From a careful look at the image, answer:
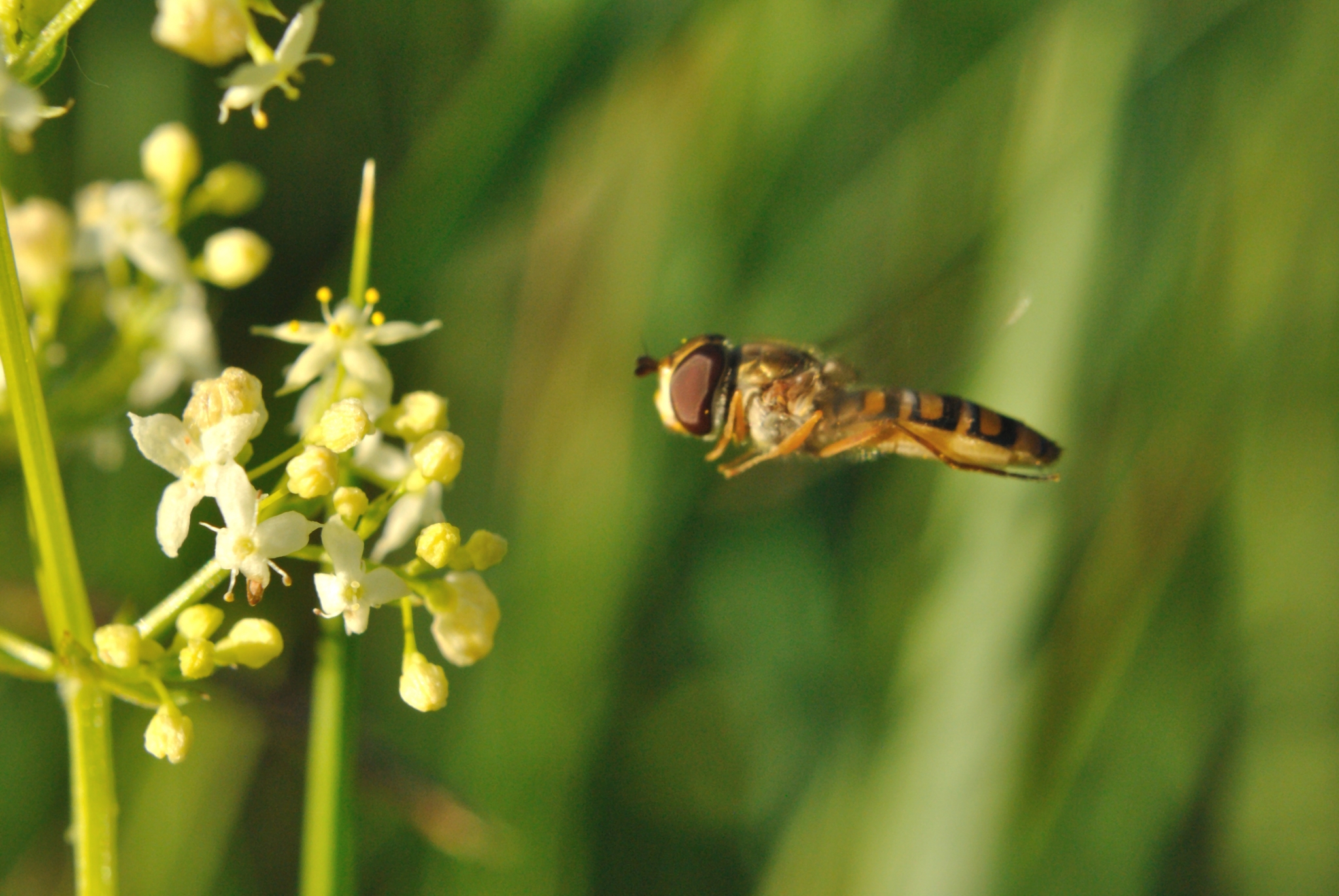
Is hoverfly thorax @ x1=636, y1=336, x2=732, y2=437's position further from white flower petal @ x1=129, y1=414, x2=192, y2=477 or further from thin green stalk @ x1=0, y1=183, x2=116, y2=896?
thin green stalk @ x1=0, y1=183, x2=116, y2=896

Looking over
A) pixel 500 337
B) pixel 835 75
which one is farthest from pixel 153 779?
pixel 835 75

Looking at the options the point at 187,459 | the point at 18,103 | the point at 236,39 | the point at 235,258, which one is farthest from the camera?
the point at 235,258

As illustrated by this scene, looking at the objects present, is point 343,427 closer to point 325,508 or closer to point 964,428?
point 325,508

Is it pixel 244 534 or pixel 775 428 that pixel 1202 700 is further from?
pixel 244 534

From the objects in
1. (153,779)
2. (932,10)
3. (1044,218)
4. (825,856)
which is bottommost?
(153,779)

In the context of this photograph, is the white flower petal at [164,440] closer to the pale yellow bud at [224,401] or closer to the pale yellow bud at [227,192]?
the pale yellow bud at [224,401]

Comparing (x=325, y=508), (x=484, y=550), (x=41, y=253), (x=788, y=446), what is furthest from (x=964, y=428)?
(x=41, y=253)
